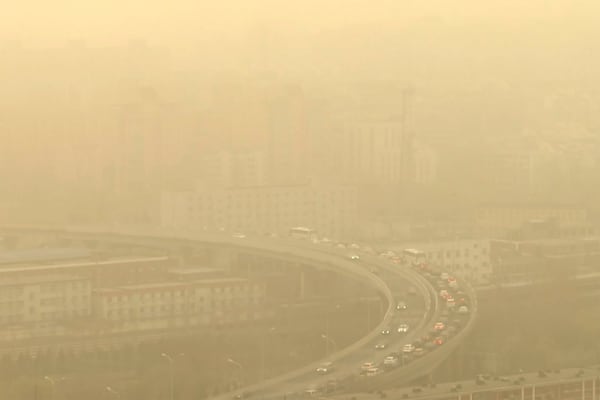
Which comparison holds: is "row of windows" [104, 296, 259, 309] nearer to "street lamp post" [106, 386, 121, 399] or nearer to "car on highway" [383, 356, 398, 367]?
"street lamp post" [106, 386, 121, 399]

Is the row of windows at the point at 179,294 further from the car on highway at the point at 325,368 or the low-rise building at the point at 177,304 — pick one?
the car on highway at the point at 325,368

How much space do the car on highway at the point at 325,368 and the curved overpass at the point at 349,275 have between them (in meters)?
0.03

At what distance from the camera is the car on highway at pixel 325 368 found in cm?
800

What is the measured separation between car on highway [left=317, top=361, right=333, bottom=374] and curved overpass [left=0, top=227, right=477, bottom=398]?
3cm

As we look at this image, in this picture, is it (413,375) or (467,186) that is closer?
(413,375)

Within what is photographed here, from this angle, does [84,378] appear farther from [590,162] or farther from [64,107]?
[590,162]

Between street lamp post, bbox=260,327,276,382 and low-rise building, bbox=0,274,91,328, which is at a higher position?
low-rise building, bbox=0,274,91,328

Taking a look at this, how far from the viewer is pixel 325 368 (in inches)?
318

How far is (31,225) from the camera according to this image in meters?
13.2

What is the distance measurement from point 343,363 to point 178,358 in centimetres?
105

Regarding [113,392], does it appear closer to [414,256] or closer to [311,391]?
[311,391]

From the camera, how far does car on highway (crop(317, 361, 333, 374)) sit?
26.2 ft

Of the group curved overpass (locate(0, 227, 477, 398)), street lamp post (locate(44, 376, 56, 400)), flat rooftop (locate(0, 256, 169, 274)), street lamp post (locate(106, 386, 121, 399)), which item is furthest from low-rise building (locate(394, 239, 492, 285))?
street lamp post (locate(106, 386, 121, 399))

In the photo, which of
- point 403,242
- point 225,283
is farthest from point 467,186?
point 225,283
